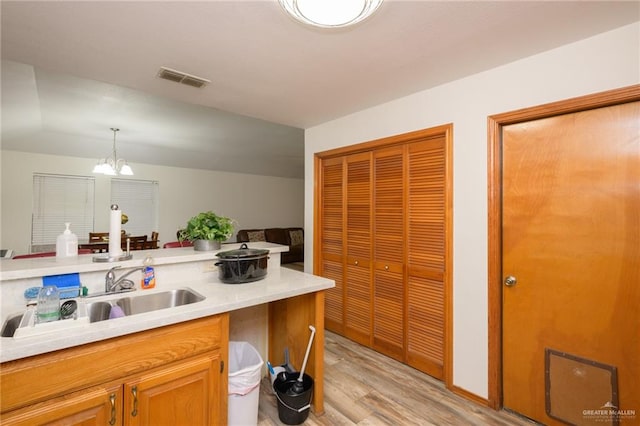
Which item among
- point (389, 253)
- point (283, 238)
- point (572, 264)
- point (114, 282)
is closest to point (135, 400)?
point (114, 282)

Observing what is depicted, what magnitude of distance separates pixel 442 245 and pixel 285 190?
21.1ft

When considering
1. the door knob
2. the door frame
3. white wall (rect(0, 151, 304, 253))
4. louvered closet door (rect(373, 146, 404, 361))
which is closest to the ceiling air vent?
louvered closet door (rect(373, 146, 404, 361))

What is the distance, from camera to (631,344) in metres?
1.57

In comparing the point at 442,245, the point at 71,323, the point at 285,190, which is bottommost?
the point at 71,323

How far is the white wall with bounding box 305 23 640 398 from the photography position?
160 centimetres

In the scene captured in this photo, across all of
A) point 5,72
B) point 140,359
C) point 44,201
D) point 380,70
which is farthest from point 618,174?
point 44,201

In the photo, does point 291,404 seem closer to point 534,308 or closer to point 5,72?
point 534,308


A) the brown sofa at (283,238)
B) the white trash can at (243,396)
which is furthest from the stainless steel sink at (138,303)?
the brown sofa at (283,238)

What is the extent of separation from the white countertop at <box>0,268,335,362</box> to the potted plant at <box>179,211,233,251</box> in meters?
0.28

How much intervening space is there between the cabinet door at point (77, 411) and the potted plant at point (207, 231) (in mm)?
1036

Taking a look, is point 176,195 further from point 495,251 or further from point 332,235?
point 495,251

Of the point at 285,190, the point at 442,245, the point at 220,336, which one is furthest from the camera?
the point at 285,190

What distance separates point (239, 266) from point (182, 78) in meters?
1.46

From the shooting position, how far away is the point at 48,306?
126 centimetres
